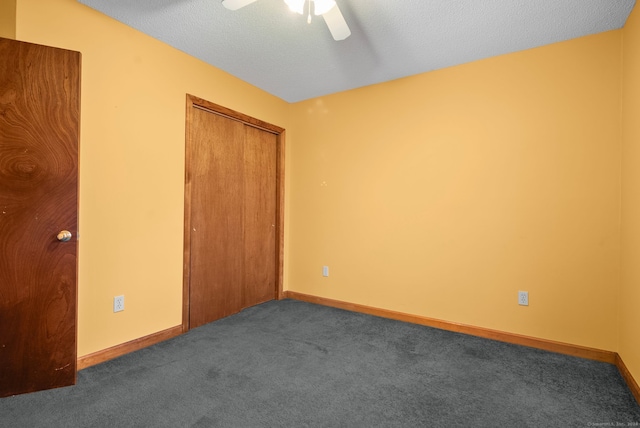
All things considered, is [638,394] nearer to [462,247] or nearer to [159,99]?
[462,247]

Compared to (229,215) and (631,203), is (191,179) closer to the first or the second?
(229,215)

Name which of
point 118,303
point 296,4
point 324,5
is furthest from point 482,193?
point 118,303

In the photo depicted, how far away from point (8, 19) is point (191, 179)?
1.40m

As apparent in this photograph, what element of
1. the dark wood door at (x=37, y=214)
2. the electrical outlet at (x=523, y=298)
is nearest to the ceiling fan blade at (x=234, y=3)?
the dark wood door at (x=37, y=214)

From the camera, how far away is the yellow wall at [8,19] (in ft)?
5.76

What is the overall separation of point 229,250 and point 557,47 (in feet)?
10.7

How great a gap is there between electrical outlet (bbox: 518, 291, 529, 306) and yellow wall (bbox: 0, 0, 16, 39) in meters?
3.81

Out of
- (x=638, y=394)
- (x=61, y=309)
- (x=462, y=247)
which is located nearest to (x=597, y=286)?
(x=638, y=394)

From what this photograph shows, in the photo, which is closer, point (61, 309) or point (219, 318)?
point (61, 309)

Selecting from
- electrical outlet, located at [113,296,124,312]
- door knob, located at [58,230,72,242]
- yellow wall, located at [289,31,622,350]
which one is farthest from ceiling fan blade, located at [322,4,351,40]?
electrical outlet, located at [113,296,124,312]

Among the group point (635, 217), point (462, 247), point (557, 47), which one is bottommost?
point (462, 247)

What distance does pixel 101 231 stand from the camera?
6.82ft

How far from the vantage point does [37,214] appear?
66.9 inches

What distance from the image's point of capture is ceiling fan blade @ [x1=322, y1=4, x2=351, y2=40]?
69.0 inches
